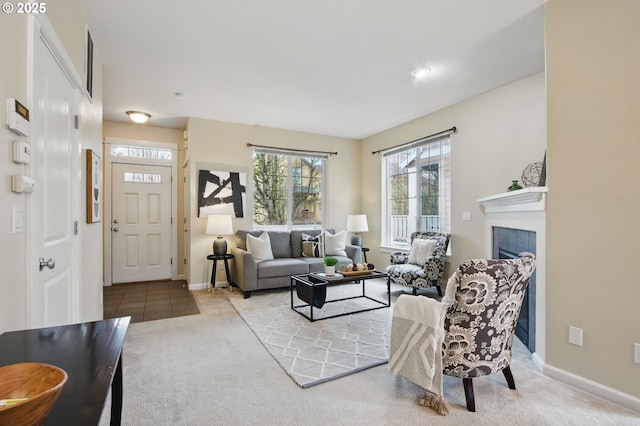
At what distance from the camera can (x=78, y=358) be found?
975mm

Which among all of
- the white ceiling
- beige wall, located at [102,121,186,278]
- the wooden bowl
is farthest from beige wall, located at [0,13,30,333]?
beige wall, located at [102,121,186,278]

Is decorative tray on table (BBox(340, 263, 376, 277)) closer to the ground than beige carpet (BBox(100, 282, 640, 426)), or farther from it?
farther from it

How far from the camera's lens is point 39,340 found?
1104 mm

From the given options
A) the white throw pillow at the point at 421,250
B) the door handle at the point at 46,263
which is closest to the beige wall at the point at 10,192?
the door handle at the point at 46,263

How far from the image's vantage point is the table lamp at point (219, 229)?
15.3 feet

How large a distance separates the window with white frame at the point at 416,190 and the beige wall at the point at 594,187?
7.50ft

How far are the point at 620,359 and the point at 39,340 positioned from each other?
9.67 feet

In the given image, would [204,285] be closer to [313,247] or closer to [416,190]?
[313,247]

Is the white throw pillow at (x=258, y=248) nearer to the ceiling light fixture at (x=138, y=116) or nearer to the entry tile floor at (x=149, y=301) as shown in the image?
the entry tile floor at (x=149, y=301)

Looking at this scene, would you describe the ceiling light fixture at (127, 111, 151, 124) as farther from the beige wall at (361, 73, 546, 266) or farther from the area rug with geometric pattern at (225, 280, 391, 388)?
the beige wall at (361, 73, 546, 266)

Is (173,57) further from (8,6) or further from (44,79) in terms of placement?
(8,6)

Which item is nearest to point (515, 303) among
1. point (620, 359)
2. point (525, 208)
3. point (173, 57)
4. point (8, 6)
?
point (620, 359)

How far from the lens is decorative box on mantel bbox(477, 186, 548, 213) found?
233 cm

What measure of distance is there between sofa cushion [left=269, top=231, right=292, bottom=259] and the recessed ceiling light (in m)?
3.04
